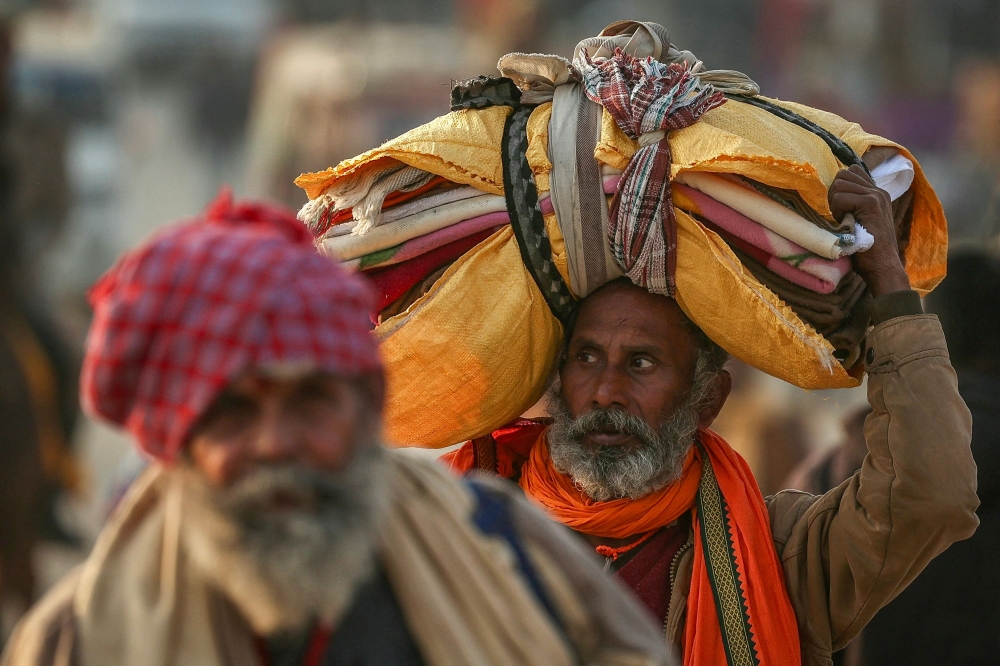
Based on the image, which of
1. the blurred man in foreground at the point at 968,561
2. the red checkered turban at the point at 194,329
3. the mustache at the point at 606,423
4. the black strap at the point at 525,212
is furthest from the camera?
the blurred man in foreground at the point at 968,561

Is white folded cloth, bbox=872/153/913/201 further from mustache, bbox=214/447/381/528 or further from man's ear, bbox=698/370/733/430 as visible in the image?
mustache, bbox=214/447/381/528

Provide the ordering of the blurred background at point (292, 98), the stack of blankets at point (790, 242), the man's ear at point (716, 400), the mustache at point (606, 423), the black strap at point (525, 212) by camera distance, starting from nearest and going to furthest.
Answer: the stack of blankets at point (790, 242) < the black strap at point (525, 212) < the mustache at point (606, 423) < the man's ear at point (716, 400) < the blurred background at point (292, 98)

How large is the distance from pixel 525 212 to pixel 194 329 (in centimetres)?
149

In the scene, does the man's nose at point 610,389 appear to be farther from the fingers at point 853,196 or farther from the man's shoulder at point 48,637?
the man's shoulder at point 48,637

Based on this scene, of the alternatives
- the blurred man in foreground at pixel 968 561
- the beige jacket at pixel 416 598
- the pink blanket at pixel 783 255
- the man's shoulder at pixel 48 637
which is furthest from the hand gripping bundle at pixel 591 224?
the man's shoulder at pixel 48 637

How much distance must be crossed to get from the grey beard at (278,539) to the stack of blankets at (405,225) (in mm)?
1398

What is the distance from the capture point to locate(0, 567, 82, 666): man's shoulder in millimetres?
2301

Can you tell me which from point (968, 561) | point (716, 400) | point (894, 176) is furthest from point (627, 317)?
point (968, 561)

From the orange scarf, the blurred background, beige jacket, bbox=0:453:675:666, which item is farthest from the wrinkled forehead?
the blurred background

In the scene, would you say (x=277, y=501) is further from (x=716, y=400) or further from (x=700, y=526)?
(x=716, y=400)

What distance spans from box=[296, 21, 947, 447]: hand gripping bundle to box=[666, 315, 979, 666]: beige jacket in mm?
177

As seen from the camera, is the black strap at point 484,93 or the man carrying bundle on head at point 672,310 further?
the black strap at point 484,93

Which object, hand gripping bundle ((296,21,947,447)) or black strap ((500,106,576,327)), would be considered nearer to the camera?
hand gripping bundle ((296,21,947,447))

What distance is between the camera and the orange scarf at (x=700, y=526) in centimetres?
344
